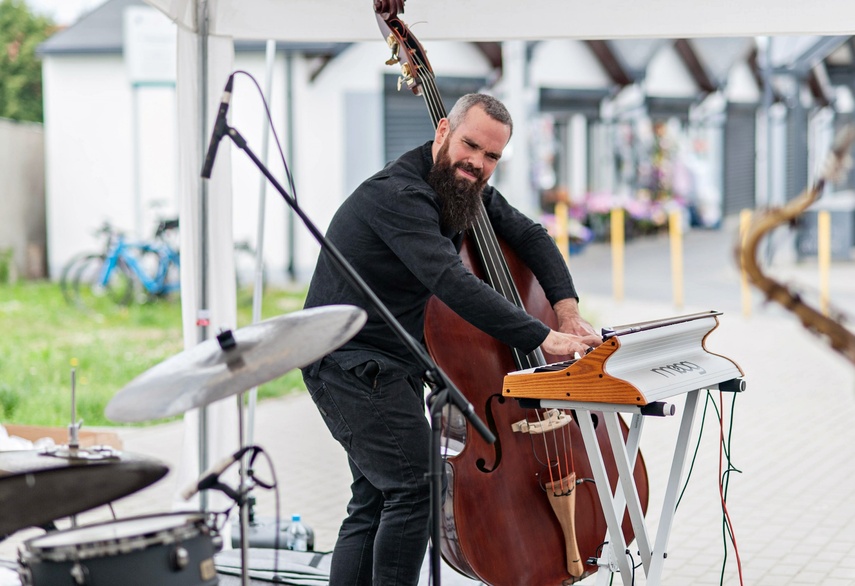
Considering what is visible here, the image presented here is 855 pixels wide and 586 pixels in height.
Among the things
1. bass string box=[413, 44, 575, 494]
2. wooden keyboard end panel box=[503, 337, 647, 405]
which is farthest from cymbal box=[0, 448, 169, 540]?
bass string box=[413, 44, 575, 494]

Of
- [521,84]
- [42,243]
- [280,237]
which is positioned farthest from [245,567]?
[42,243]

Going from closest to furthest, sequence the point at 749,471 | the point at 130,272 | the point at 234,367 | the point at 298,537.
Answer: the point at 234,367, the point at 298,537, the point at 749,471, the point at 130,272

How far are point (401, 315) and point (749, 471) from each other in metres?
3.28

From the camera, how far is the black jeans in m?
3.04

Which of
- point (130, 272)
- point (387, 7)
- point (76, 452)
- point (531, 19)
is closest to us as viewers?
point (76, 452)

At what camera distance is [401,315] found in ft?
10.4

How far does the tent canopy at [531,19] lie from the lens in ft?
13.3

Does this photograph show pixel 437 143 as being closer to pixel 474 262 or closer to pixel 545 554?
pixel 474 262

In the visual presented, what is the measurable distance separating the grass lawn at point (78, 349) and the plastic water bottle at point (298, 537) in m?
2.38

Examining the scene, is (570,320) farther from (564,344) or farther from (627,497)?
(627,497)

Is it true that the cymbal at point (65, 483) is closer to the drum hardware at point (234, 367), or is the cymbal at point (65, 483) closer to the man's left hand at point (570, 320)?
the drum hardware at point (234, 367)

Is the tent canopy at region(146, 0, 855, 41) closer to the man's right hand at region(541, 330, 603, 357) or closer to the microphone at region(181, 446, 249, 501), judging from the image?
the man's right hand at region(541, 330, 603, 357)

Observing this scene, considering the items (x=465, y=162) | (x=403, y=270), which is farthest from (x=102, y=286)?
(x=465, y=162)

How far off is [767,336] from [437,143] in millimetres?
7544
